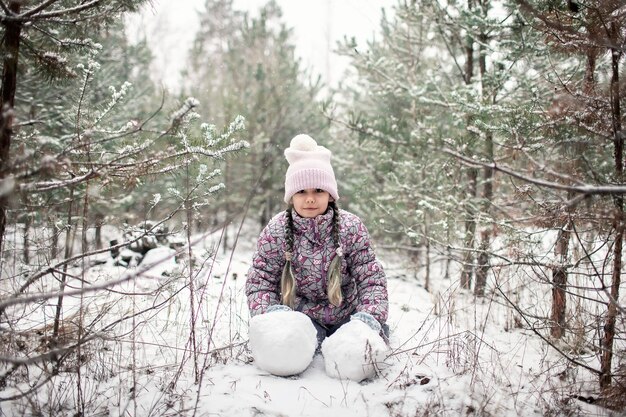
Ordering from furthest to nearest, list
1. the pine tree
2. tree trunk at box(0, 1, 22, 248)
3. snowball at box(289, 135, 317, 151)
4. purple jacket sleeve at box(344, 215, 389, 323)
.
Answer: the pine tree
snowball at box(289, 135, 317, 151)
purple jacket sleeve at box(344, 215, 389, 323)
tree trunk at box(0, 1, 22, 248)

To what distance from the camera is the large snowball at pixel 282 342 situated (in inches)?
92.0

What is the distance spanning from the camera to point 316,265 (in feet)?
9.39

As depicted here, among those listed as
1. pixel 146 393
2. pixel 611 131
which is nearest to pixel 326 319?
pixel 146 393

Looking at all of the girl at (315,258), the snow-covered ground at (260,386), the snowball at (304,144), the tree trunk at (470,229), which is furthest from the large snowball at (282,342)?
the tree trunk at (470,229)

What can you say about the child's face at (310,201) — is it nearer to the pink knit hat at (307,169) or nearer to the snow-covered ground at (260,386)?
the pink knit hat at (307,169)

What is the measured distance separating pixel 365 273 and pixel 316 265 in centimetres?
36

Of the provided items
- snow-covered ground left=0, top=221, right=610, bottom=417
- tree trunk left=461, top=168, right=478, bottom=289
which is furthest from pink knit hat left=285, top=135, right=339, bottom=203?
tree trunk left=461, top=168, right=478, bottom=289

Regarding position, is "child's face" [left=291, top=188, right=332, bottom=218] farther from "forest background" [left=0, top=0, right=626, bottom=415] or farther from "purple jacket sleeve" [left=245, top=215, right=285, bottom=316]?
"forest background" [left=0, top=0, right=626, bottom=415]

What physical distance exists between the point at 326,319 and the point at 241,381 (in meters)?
0.82

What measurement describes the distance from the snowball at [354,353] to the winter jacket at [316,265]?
0.39 metres

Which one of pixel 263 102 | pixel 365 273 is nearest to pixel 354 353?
pixel 365 273

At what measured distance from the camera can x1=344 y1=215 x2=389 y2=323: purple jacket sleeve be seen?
8.94 feet

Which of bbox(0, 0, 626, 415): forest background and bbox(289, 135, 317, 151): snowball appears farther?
bbox(289, 135, 317, 151): snowball

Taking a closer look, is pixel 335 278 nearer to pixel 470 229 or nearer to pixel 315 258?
pixel 315 258
